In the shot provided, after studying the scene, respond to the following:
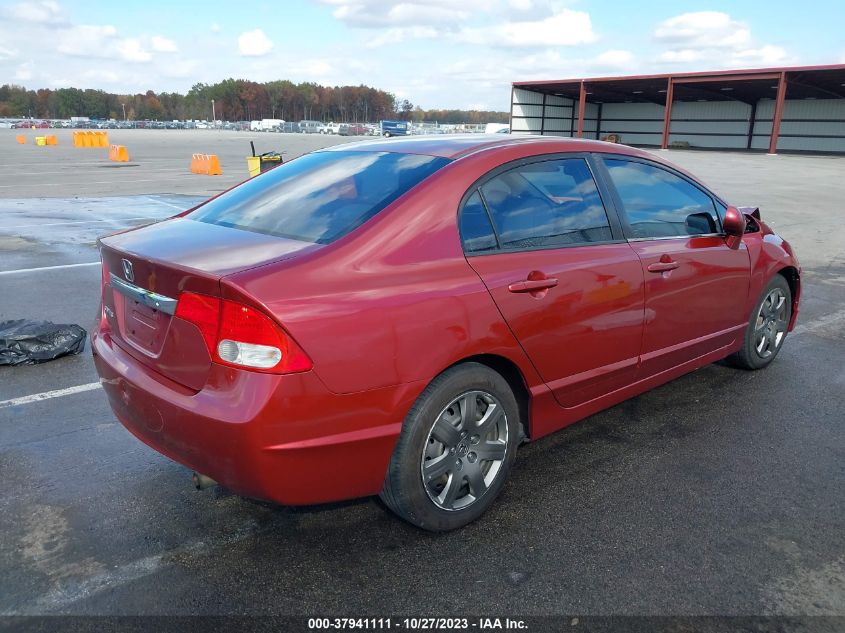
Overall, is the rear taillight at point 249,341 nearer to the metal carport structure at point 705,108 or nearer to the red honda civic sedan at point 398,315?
the red honda civic sedan at point 398,315

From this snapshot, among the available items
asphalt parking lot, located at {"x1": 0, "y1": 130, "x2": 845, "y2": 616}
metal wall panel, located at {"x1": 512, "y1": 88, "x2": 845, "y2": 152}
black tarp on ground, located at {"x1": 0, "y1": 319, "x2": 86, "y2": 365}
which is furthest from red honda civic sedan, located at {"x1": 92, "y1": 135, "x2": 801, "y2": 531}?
metal wall panel, located at {"x1": 512, "y1": 88, "x2": 845, "y2": 152}

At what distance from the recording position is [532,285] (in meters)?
3.02

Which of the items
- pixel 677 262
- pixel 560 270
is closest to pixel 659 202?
pixel 677 262

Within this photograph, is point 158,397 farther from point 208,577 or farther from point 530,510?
point 530,510

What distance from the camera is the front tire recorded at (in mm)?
2701

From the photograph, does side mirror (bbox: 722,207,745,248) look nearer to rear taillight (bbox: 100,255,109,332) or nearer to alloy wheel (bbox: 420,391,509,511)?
alloy wheel (bbox: 420,391,509,511)

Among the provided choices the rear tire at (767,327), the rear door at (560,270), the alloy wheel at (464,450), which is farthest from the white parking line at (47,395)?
the rear tire at (767,327)

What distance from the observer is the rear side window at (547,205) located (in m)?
3.08

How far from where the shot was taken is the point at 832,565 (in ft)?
9.02

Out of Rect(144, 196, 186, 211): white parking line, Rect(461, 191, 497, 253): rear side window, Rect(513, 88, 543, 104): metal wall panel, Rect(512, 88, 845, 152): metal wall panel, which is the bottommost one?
Rect(144, 196, 186, 211): white parking line

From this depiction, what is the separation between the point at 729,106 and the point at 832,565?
55636mm

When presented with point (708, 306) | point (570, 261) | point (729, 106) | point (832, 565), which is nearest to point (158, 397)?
point (570, 261)

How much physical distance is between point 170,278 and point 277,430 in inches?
28.6

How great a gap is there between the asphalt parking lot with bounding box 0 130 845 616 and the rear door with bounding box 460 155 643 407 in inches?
23.0
